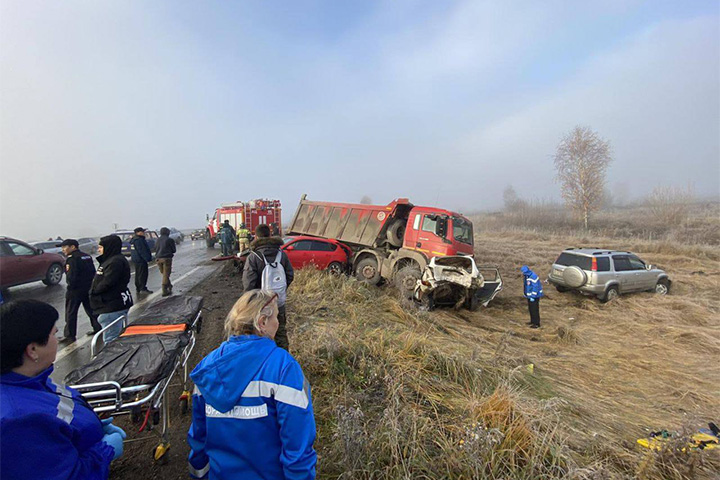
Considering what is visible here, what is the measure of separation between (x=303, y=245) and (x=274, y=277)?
6.30 m

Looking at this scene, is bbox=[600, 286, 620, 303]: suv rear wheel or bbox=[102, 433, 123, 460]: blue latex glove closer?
bbox=[102, 433, 123, 460]: blue latex glove

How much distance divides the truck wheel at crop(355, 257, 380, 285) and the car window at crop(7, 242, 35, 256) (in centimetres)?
945

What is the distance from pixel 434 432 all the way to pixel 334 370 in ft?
4.47

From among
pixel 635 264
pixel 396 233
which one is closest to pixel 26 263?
pixel 396 233

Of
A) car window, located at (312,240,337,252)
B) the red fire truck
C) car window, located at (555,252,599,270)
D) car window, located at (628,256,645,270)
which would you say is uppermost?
the red fire truck

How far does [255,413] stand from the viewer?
4.60 feet

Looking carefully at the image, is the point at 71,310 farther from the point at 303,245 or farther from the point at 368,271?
the point at 368,271

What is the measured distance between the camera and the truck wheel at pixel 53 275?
29.9 ft

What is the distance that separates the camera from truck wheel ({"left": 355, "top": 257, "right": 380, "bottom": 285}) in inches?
392

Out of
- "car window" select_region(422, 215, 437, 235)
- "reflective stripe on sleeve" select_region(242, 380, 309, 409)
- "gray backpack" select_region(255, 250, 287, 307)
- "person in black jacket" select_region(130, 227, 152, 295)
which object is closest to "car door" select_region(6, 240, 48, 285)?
"person in black jacket" select_region(130, 227, 152, 295)

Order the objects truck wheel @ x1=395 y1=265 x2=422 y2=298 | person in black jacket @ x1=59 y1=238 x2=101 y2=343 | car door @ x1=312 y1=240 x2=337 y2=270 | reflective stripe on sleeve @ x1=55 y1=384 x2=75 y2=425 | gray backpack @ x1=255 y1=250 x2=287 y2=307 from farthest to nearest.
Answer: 1. car door @ x1=312 y1=240 x2=337 y2=270
2. truck wheel @ x1=395 y1=265 x2=422 y2=298
3. person in black jacket @ x1=59 y1=238 x2=101 y2=343
4. gray backpack @ x1=255 y1=250 x2=287 y2=307
5. reflective stripe on sleeve @ x1=55 y1=384 x2=75 y2=425

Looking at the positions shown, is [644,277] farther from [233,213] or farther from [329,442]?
[233,213]

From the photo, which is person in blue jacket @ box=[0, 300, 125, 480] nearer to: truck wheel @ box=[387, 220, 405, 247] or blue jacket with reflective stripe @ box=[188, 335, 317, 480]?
blue jacket with reflective stripe @ box=[188, 335, 317, 480]

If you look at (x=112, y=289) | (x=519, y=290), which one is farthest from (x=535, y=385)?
(x=519, y=290)
